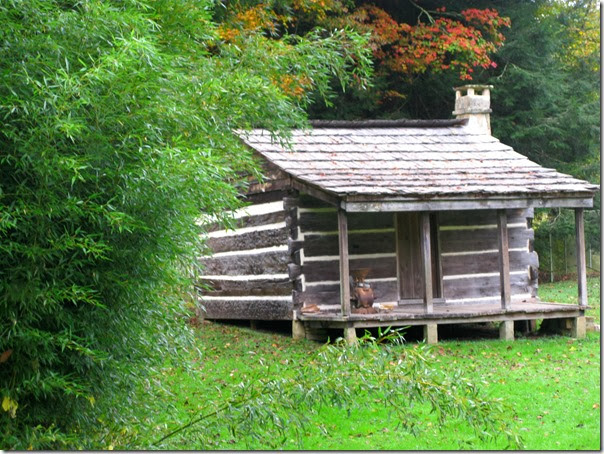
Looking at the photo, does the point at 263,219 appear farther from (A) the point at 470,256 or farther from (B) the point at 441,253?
(A) the point at 470,256

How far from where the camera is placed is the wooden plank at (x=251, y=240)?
46.3 ft

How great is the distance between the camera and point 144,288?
5.38 metres

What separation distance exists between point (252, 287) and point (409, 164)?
339cm

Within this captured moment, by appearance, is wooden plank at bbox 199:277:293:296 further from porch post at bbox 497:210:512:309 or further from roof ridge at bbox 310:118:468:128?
porch post at bbox 497:210:512:309

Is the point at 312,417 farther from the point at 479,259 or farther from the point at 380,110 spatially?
the point at 380,110

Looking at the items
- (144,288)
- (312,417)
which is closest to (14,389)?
(144,288)

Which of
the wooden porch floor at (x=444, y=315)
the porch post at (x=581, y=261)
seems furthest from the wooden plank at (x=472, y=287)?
the porch post at (x=581, y=261)

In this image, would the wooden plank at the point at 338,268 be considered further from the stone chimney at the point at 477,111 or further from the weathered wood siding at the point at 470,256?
the stone chimney at the point at 477,111

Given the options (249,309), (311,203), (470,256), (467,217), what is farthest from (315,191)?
(470,256)

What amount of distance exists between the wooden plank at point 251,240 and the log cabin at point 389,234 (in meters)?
0.03

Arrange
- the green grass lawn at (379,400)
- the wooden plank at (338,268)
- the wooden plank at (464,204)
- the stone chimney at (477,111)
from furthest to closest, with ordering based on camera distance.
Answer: the stone chimney at (477,111) < the wooden plank at (338,268) < the wooden plank at (464,204) < the green grass lawn at (379,400)

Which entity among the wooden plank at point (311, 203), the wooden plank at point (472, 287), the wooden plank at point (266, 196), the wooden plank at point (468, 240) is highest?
the wooden plank at point (266, 196)

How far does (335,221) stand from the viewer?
1405 cm

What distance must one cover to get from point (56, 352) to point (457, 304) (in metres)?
10.4
